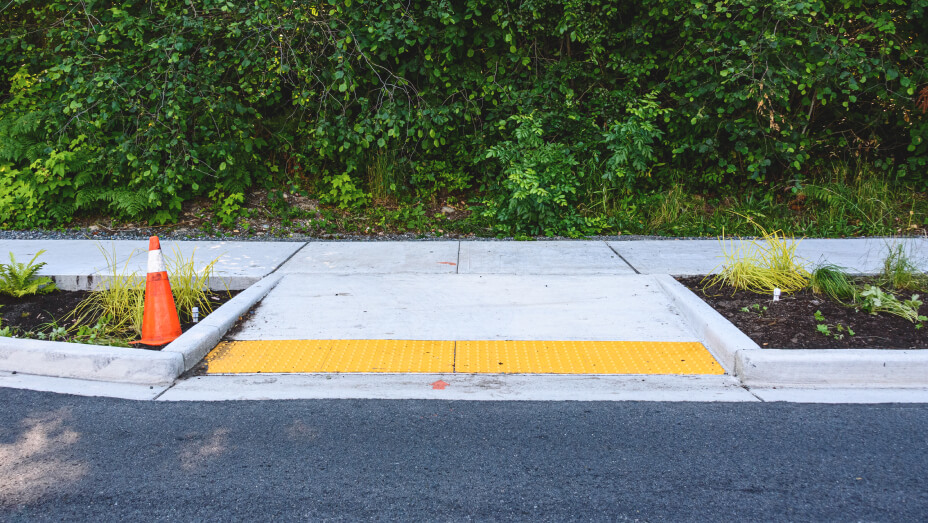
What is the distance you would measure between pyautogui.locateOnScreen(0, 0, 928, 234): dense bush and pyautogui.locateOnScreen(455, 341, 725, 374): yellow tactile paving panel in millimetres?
3257

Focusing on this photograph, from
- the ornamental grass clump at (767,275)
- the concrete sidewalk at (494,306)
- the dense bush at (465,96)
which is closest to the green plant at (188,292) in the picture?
the concrete sidewalk at (494,306)

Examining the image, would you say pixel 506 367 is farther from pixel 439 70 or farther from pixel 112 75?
pixel 112 75

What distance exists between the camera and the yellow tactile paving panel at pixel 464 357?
4.05m

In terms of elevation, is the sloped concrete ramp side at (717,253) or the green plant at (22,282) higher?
the sloped concrete ramp side at (717,253)

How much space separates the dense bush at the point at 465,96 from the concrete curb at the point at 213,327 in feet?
9.62

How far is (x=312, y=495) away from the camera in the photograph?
8.84 feet

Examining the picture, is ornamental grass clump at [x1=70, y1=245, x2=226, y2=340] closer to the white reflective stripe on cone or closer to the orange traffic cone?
the orange traffic cone

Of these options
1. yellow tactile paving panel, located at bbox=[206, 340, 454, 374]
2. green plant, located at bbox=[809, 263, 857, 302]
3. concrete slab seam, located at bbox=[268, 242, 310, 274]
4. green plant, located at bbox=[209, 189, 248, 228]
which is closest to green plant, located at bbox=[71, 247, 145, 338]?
yellow tactile paving panel, located at bbox=[206, 340, 454, 374]

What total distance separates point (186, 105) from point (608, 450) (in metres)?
6.99

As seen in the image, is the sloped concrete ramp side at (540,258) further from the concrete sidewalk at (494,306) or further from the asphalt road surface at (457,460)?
the asphalt road surface at (457,460)

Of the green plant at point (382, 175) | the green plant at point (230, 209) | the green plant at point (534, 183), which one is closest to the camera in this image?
the green plant at point (534, 183)

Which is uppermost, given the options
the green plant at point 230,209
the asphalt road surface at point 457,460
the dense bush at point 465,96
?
the dense bush at point 465,96

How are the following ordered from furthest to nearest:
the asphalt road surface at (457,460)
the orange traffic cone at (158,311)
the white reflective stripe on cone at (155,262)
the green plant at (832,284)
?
the green plant at (832,284) < the white reflective stripe on cone at (155,262) < the orange traffic cone at (158,311) < the asphalt road surface at (457,460)

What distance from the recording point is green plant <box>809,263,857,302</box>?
4930mm
